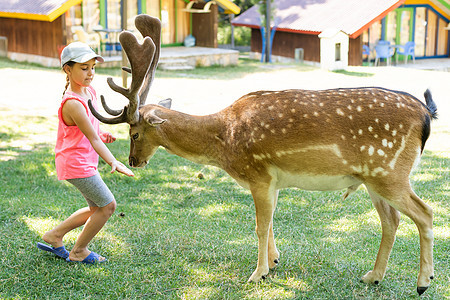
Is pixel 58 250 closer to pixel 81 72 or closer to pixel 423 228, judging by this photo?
pixel 81 72

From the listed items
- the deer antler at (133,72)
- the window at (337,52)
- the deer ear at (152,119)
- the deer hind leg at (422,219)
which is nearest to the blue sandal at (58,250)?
the deer antler at (133,72)

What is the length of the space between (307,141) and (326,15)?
59.5 feet

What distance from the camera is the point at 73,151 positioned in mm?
4262

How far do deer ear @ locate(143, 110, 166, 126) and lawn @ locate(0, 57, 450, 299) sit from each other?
1.16 m

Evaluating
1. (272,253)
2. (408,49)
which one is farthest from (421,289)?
(408,49)

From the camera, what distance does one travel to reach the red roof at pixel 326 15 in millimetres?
19453

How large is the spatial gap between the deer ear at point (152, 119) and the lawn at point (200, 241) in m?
1.16

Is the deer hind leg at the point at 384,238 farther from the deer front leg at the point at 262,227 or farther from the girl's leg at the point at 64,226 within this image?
the girl's leg at the point at 64,226

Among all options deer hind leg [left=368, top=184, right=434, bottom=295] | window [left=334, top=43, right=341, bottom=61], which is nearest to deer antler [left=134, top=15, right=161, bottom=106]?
deer hind leg [left=368, top=184, right=434, bottom=295]

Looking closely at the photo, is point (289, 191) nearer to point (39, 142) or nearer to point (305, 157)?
point (305, 157)

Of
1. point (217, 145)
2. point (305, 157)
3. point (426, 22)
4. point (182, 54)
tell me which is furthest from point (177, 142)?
point (426, 22)

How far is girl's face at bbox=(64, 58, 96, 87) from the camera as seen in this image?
421 centimetres

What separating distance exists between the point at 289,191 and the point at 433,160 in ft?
7.84

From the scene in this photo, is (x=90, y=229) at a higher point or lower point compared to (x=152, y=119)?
lower
